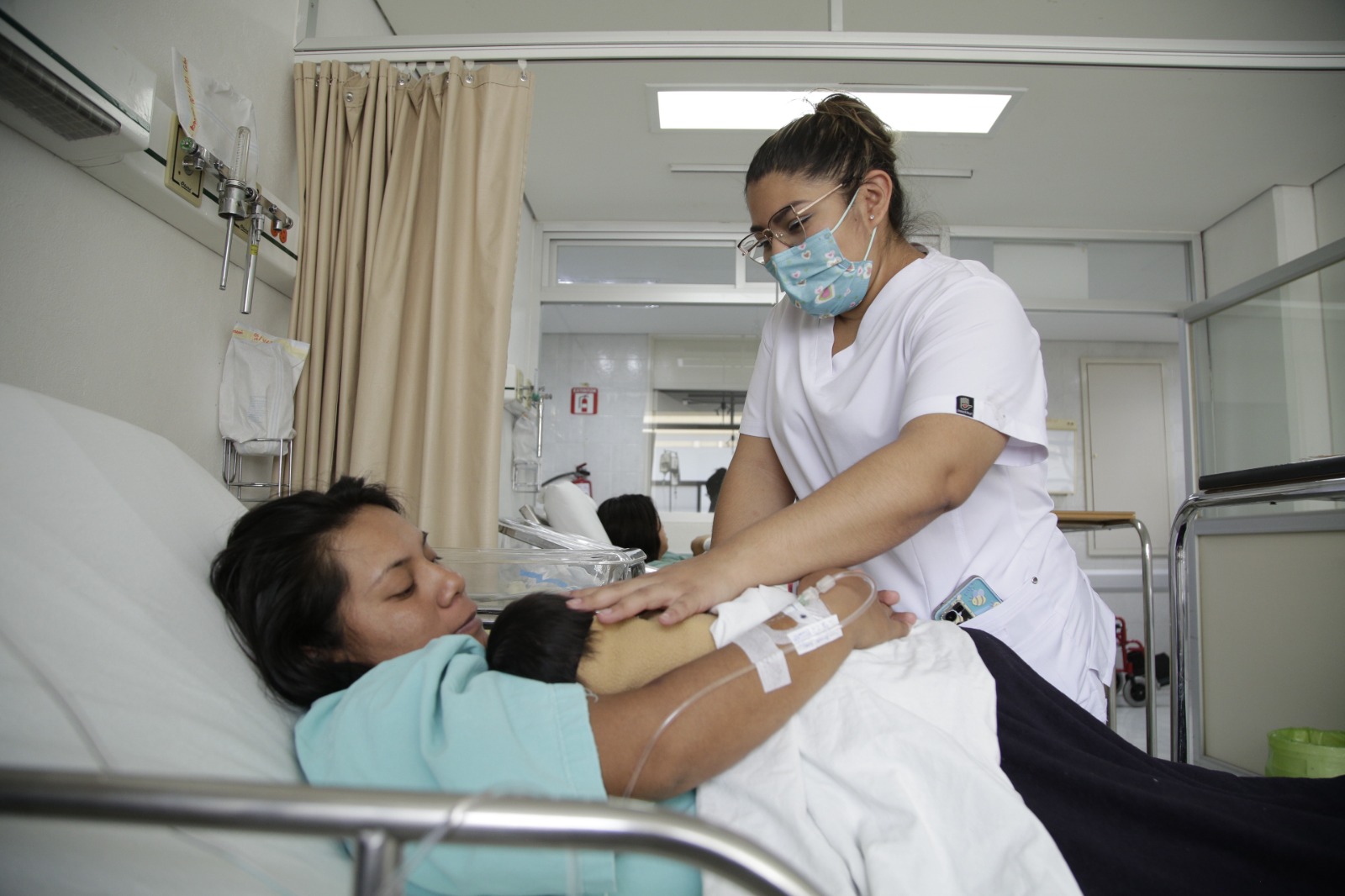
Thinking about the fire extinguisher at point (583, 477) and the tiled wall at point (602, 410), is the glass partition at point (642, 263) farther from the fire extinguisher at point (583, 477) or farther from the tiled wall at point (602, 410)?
the fire extinguisher at point (583, 477)

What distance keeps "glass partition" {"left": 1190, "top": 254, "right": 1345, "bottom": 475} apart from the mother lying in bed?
9.80 feet

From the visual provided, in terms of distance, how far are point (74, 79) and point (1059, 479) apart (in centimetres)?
700

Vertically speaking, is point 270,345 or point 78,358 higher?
point 270,345

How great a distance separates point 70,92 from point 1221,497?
2215mm

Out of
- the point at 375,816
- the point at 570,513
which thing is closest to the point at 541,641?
the point at 375,816

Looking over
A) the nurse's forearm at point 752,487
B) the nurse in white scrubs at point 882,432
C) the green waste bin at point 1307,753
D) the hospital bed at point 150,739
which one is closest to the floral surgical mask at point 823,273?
the nurse in white scrubs at point 882,432

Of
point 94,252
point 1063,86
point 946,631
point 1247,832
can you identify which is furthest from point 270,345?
point 1063,86

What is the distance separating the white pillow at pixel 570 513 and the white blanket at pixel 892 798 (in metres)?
2.11

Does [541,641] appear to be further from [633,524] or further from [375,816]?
[633,524]

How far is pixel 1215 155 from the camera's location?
12.1 ft

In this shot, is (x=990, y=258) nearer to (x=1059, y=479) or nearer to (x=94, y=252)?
(x=1059, y=479)

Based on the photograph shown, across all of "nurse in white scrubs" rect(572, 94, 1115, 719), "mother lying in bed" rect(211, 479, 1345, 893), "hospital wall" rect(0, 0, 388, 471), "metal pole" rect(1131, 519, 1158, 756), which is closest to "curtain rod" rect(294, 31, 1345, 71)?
"hospital wall" rect(0, 0, 388, 471)

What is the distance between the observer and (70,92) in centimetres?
114

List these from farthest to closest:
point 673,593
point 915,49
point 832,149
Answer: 1. point 915,49
2. point 832,149
3. point 673,593
